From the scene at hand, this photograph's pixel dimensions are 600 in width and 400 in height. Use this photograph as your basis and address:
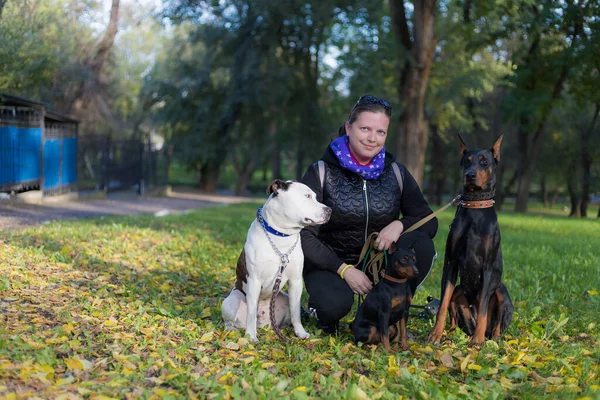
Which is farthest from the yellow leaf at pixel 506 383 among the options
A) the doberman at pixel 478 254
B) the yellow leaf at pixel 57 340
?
the yellow leaf at pixel 57 340

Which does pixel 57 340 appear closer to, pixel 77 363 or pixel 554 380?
pixel 77 363

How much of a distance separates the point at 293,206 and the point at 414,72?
13.7 metres

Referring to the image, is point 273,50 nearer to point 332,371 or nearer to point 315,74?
point 315,74

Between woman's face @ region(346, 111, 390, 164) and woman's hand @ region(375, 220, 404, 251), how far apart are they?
644 mm

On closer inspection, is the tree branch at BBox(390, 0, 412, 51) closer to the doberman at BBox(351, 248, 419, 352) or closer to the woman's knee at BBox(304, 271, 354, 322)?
the woman's knee at BBox(304, 271, 354, 322)

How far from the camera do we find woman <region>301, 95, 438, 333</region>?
499 centimetres

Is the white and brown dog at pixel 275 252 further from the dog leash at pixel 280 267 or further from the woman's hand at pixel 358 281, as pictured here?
the woman's hand at pixel 358 281

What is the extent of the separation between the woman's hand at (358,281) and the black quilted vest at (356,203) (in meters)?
0.46

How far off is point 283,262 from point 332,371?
95 centimetres

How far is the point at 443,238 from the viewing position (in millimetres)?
12398

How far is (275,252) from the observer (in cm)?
461

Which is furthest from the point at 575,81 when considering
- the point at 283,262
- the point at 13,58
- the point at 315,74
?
the point at 283,262

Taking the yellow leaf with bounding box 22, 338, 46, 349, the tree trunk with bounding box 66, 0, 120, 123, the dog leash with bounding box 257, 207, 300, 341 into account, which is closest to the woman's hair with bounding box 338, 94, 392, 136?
the dog leash with bounding box 257, 207, 300, 341

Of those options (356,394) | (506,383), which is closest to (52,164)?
(356,394)
